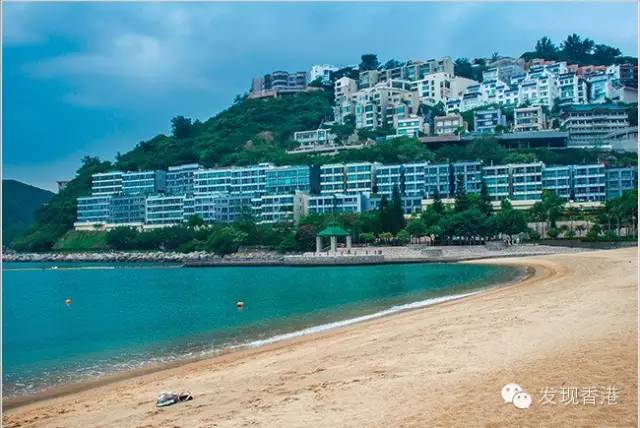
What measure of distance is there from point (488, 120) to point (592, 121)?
9.60 meters

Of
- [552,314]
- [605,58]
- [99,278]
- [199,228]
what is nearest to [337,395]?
[552,314]

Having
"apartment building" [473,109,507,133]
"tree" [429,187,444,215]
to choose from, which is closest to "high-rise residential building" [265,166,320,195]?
"tree" [429,187,444,215]

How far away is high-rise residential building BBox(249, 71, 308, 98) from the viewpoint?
84.8 meters

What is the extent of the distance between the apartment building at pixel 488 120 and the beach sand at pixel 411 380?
60.5 m

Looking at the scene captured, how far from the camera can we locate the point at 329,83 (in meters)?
90.9

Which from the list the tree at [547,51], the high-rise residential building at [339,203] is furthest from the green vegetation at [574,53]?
the high-rise residential building at [339,203]

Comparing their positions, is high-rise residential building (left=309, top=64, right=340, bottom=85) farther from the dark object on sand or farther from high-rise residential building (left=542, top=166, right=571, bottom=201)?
the dark object on sand

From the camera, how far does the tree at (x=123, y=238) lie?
5825cm

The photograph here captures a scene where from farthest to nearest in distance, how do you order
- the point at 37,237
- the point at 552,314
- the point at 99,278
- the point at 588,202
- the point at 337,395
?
the point at 37,237, the point at 588,202, the point at 99,278, the point at 552,314, the point at 337,395

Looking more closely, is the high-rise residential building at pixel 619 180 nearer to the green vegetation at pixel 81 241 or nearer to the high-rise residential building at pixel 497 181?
the high-rise residential building at pixel 497 181

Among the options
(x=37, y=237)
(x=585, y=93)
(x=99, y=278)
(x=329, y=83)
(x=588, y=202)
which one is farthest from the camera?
(x=329, y=83)

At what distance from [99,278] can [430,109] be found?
157ft

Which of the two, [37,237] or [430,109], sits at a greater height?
[430,109]

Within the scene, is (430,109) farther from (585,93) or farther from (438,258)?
(438,258)
